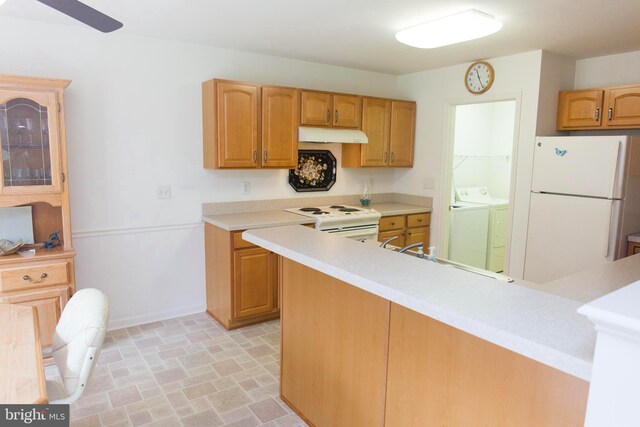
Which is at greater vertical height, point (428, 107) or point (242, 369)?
point (428, 107)

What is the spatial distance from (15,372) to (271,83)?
11.0 ft

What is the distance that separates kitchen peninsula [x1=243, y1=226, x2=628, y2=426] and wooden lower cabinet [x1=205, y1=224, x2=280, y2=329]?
1.16 m

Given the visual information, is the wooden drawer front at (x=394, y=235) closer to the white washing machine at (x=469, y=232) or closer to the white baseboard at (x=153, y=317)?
the white washing machine at (x=469, y=232)

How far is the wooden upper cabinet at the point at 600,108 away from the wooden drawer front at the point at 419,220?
1603 mm

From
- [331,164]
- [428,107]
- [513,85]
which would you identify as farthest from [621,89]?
[331,164]

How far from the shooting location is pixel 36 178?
2.91 metres

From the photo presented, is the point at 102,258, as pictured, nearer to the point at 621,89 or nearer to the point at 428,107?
the point at 428,107

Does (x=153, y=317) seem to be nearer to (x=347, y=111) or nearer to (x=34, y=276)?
(x=34, y=276)

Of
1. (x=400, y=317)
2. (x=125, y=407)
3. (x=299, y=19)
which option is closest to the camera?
(x=400, y=317)

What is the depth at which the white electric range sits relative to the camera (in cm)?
394

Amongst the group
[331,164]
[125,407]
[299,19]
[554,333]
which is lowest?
[125,407]

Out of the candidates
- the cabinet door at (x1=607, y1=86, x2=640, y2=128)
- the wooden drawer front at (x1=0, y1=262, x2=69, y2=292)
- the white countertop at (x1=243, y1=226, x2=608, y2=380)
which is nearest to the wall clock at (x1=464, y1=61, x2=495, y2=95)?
the cabinet door at (x1=607, y1=86, x2=640, y2=128)

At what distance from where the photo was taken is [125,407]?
252cm

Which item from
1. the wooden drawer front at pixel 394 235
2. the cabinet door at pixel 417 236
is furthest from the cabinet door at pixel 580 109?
the wooden drawer front at pixel 394 235
